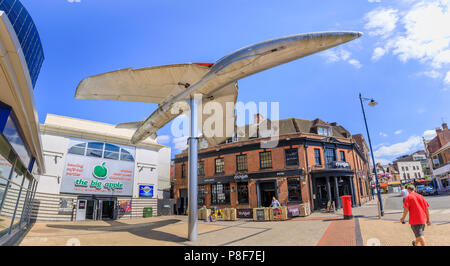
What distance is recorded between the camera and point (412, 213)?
217 inches

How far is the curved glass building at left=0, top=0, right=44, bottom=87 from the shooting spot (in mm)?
41219

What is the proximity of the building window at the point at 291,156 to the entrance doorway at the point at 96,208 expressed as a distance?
1749 cm

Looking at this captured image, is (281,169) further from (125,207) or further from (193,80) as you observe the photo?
(125,207)

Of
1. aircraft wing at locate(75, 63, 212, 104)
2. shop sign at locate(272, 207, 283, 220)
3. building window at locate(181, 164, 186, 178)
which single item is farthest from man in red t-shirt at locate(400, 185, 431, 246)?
building window at locate(181, 164, 186, 178)

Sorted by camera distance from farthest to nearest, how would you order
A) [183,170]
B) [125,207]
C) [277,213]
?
[183,170] → [125,207] → [277,213]

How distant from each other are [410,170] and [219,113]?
94.9 meters

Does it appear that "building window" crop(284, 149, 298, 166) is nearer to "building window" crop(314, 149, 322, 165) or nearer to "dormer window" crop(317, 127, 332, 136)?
"building window" crop(314, 149, 322, 165)

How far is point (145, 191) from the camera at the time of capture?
24297mm

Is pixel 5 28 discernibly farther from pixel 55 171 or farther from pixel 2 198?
pixel 55 171

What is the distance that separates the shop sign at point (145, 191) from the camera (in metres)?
24.0

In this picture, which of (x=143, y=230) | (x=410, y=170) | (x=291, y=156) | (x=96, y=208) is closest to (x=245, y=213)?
(x=143, y=230)

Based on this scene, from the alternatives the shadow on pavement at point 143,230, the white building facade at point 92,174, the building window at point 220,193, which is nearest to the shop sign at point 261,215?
the shadow on pavement at point 143,230

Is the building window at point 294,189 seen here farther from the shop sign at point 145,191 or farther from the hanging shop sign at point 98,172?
the hanging shop sign at point 98,172
